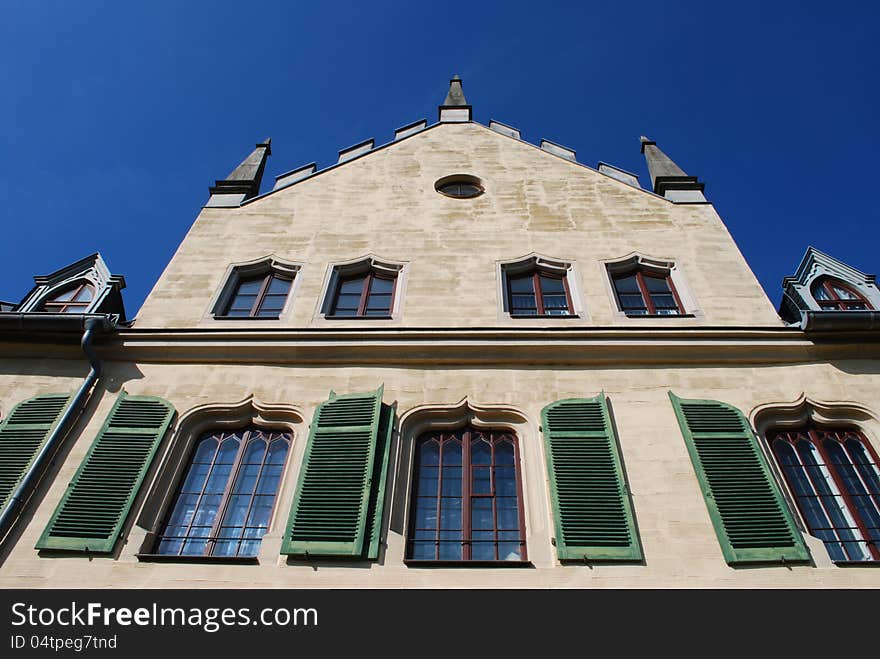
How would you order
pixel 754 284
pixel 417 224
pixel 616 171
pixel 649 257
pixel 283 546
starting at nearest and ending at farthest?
pixel 283 546 → pixel 754 284 → pixel 649 257 → pixel 417 224 → pixel 616 171

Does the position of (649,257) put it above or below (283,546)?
above

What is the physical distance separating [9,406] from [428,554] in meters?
6.60

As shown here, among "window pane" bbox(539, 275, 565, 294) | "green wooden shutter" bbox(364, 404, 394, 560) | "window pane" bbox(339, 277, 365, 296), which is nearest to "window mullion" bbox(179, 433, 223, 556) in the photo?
"green wooden shutter" bbox(364, 404, 394, 560)

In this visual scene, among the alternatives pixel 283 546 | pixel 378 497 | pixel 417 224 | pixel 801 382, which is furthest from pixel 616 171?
pixel 283 546

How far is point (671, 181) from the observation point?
653 inches

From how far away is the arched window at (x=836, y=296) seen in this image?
12.6m

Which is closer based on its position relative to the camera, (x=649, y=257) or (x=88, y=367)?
(x=88, y=367)

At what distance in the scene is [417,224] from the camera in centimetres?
1539

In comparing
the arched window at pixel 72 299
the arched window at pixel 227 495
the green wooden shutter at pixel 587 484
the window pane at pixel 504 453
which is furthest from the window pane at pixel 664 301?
the arched window at pixel 72 299

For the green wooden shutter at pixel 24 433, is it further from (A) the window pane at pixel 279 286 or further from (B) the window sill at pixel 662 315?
(B) the window sill at pixel 662 315
